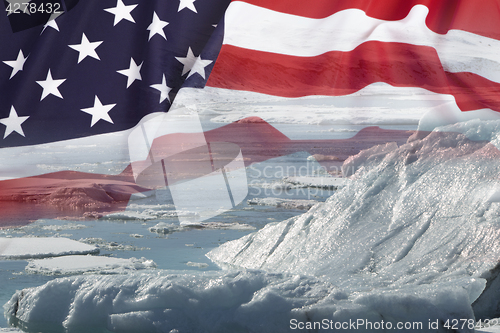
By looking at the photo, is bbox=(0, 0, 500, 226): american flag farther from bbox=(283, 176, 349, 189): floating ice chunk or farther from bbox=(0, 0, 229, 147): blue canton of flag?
bbox=(283, 176, 349, 189): floating ice chunk

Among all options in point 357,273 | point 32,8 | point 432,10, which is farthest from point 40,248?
point 432,10

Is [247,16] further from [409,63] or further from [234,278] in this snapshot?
[234,278]

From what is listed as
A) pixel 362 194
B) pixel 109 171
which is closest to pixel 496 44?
pixel 362 194

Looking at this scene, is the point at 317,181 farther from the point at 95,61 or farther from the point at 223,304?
the point at 223,304
